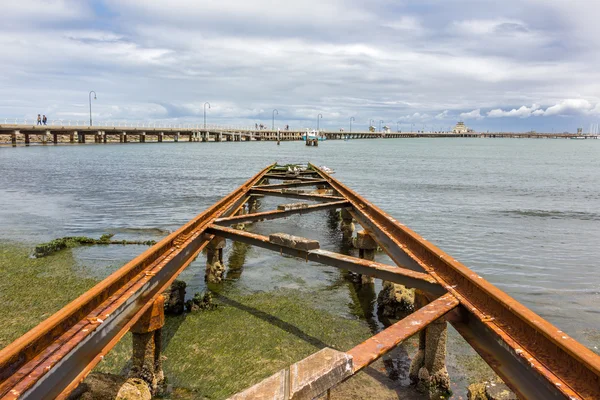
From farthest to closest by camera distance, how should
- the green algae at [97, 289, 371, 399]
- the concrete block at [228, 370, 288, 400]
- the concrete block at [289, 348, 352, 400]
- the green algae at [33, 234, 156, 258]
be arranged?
1. the green algae at [33, 234, 156, 258]
2. the green algae at [97, 289, 371, 399]
3. the concrete block at [289, 348, 352, 400]
4. the concrete block at [228, 370, 288, 400]

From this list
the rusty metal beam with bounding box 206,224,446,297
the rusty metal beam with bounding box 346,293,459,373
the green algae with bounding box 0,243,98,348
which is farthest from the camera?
the green algae with bounding box 0,243,98,348

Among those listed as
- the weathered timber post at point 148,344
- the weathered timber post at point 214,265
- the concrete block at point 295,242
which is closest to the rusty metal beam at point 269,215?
the weathered timber post at point 214,265

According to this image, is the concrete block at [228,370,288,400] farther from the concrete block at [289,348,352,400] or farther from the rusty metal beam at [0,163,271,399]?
the rusty metal beam at [0,163,271,399]

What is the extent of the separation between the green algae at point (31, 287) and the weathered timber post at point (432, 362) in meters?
5.65

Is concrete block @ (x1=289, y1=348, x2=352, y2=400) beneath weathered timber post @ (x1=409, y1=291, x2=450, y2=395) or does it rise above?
above

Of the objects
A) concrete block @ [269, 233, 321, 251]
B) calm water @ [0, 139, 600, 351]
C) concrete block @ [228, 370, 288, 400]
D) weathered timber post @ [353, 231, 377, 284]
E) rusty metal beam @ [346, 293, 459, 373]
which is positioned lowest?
calm water @ [0, 139, 600, 351]

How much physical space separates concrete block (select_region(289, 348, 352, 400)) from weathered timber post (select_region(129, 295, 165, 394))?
2.34m

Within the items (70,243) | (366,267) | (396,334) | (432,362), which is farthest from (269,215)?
(70,243)

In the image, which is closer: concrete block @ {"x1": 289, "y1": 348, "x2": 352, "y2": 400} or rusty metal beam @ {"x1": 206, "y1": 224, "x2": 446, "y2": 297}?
concrete block @ {"x1": 289, "y1": 348, "x2": 352, "y2": 400}

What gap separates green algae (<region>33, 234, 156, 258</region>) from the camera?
35.4ft

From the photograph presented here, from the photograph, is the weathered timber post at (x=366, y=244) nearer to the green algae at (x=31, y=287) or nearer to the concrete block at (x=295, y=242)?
the concrete block at (x=295, y=242)

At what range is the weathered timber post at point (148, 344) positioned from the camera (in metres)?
4.44

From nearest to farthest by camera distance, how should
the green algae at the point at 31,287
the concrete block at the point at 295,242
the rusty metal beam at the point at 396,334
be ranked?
the rusty metal beam at the point at 396,334 < the concrete block at the point at 295,242 < the green algae at the point at 31,287

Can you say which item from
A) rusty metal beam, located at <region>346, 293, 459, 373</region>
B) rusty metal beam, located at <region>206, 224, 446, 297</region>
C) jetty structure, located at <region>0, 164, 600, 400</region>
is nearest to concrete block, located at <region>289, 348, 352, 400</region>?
jetty structure, located at <region>0, 164, 600, 400</region>
